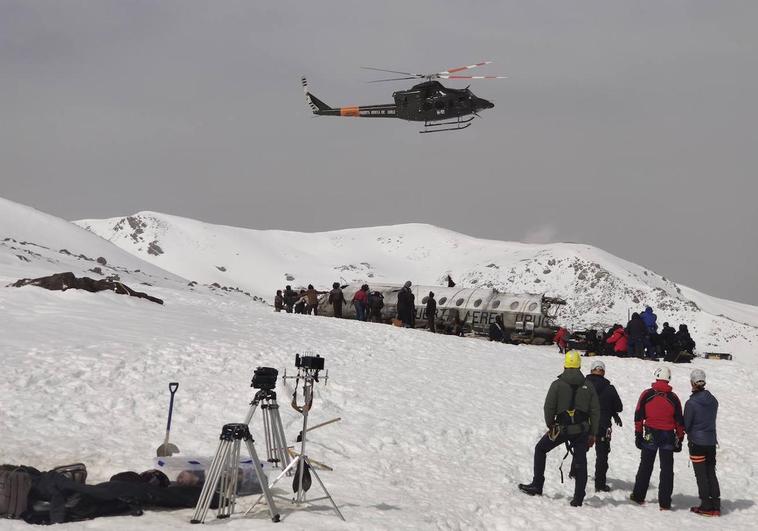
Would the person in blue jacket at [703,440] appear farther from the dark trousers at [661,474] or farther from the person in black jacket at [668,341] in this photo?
the person in black jacket at [668,341]

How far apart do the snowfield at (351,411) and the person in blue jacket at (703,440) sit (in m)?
0.29

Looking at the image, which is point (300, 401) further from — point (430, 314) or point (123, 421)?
point (430, 314)

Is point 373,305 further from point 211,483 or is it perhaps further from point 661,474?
point 211,483

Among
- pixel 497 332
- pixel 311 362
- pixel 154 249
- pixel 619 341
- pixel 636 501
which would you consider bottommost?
pixel 636 501

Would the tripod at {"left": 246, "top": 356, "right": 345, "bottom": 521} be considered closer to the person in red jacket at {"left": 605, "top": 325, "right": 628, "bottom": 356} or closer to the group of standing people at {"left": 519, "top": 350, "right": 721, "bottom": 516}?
the group of standing people at {"left": 519, "top": 350, "right": 721, "bottom": 516}

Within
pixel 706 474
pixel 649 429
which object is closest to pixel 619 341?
pixel 706 474

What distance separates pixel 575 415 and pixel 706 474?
7.36 feet

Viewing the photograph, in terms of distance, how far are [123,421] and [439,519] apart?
5515mm

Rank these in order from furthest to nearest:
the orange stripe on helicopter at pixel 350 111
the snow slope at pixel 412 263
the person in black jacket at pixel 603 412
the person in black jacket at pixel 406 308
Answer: the snow slope at pixel 412 263 < the orange stripe on helicopter at pixel 350 111 < the person in black jacket at pixel 406 308 < the person in black jacket at pixel 603 412

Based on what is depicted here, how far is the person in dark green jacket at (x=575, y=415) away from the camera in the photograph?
34.2 ft

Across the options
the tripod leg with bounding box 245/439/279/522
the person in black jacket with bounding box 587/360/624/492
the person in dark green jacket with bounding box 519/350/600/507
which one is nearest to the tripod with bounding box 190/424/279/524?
the tripod leg with bounding box 245/439/279/522

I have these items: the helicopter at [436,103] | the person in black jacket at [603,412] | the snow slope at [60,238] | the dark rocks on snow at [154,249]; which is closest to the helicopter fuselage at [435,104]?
the helicopter at [436,103]

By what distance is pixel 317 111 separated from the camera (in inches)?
1647

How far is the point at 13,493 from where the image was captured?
7453 mm
